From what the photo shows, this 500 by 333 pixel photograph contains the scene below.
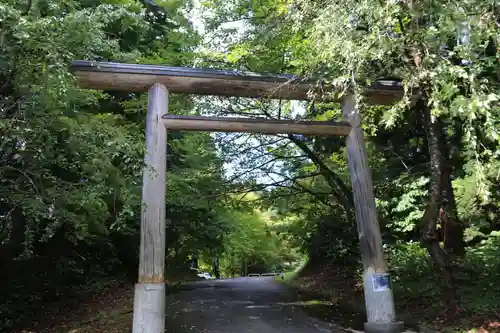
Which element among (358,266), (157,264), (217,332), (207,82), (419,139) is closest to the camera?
(157,264)

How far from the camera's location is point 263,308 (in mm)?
9000

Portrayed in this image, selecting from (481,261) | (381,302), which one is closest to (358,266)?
(481,261)

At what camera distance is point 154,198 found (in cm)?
647

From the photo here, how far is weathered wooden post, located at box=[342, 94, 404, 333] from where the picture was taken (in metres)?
6.70

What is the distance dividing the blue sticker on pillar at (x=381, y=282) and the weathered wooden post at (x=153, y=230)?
3.59 meters

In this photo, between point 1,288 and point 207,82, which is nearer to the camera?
point 207,82

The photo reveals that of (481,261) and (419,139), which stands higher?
(419,139)

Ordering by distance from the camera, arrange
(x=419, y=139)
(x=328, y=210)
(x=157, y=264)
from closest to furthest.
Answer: (x=157, y=264) → (x=419, y=139) → (x=328, y=210)

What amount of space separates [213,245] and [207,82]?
6172 mm

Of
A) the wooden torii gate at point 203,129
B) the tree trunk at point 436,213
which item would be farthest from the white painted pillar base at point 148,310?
the tree trunk at point 436,213

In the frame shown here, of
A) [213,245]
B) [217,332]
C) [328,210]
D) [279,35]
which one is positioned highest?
[279,35]

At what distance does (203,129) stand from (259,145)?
357 centimetres

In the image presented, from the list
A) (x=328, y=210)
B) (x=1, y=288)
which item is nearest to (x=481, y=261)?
(x=328, y=210)

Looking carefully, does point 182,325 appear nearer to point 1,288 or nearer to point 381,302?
point 381,302
